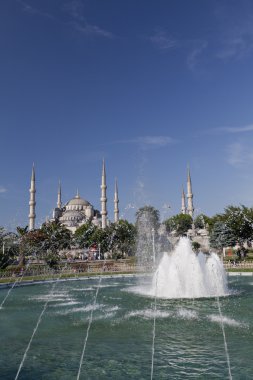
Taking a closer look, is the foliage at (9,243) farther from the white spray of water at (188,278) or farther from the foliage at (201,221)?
the foliage at (201,221)

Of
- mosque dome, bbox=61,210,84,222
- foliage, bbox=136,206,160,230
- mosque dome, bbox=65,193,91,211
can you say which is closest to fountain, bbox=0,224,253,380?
foliage, bbox=136,206,160,230

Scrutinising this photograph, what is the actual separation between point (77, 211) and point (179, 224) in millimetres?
35632

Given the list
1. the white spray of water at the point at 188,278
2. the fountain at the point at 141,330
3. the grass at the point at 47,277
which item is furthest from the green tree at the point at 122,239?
the white spray of water at the point at 188,278

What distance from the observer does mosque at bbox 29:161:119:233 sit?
76.4 meters

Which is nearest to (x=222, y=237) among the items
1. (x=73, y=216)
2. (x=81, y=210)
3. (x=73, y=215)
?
(x=73, y=216)

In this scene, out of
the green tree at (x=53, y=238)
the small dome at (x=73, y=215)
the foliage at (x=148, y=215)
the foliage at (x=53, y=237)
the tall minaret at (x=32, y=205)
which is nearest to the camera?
the green tree at (x=53, y=238)

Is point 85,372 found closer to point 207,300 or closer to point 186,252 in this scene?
point 207,300

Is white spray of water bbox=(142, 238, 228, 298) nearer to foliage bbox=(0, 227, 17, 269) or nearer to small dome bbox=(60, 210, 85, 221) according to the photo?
foliage bbox=(0, 227, 17, 269)

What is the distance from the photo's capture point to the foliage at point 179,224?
7962 centimetres

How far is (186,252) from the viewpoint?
2009 cm

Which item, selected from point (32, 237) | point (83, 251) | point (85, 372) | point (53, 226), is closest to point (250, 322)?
point (85, 372)

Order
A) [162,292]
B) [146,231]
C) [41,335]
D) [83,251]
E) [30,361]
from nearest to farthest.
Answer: [30,361], [41,335], [162,292], [146,231], [83,251]

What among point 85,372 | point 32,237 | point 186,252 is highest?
point 32,237

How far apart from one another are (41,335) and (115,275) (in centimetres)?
1977
